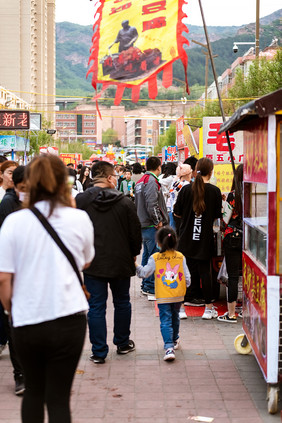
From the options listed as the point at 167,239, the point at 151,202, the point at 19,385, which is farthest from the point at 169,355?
the point at 151,202

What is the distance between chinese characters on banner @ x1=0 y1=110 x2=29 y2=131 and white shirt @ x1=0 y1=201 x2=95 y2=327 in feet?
71.1

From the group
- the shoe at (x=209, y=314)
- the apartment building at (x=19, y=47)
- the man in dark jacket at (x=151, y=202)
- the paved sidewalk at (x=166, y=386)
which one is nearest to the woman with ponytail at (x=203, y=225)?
the shoe at (x=209, y=314)

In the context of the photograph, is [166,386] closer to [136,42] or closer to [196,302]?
[136,42]

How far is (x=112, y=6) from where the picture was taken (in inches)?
272

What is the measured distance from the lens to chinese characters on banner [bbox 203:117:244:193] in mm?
11992

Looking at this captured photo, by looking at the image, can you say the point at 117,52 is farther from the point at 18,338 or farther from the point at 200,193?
the point at 18,338

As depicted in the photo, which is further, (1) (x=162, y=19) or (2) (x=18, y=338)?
(1) (x=162, y=19)

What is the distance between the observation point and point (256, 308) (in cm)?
557

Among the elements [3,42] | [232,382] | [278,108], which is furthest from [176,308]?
[3,42]

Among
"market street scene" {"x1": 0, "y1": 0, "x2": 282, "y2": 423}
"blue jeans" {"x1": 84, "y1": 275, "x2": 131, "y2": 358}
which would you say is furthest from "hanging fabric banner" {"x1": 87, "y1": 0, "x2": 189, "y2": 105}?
"blue jeans" {"x1": 84, "y1": 275, "x2": 131, "y2": 358}

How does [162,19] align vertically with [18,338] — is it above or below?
above

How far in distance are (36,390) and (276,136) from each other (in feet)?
8.37

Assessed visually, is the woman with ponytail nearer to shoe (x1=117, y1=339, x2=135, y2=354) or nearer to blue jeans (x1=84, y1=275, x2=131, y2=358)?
shoe (x1=117, y1=339, x2=135, y2=354)

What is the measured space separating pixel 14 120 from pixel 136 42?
61.7ft
